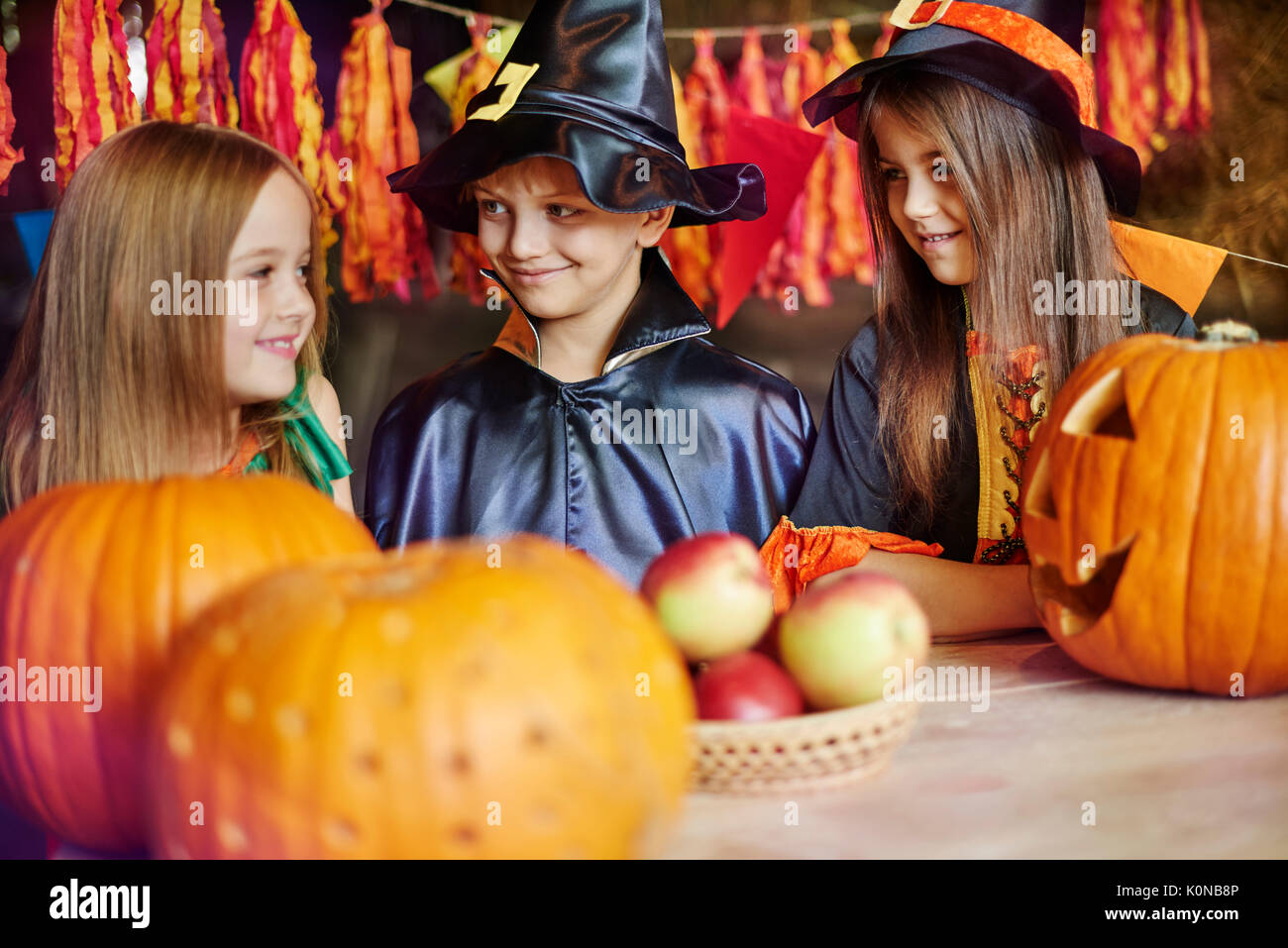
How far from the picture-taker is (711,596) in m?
1.08

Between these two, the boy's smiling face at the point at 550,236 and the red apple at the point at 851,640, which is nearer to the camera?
the red apple at the point at 851,640

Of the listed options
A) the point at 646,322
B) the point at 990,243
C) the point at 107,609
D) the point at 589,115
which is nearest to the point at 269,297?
the point at 589,115

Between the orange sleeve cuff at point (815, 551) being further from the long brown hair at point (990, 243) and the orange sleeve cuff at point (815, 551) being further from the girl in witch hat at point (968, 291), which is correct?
the long brown hair at point (990, 243)

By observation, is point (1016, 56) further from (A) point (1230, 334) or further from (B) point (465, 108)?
(B) point (465, 108)

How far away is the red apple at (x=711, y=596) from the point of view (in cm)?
108

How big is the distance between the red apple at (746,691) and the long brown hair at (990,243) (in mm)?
1101

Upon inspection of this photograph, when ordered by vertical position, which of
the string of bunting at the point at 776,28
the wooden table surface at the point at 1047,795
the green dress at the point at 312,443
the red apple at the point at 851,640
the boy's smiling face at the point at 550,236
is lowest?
the wooden table surface at the point at 1047,795

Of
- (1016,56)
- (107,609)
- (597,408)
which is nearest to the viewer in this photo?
(107,609)

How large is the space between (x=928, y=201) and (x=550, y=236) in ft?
2.44

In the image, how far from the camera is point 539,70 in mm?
2172

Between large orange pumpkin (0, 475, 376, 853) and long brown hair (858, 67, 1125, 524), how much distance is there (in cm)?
139

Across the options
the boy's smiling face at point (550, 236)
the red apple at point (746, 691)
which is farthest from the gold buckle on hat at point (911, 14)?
the red apple at point (746, 691)

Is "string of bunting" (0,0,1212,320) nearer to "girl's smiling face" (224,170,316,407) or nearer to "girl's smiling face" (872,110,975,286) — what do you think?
"girl's smiling face" (872,110,975,286)
